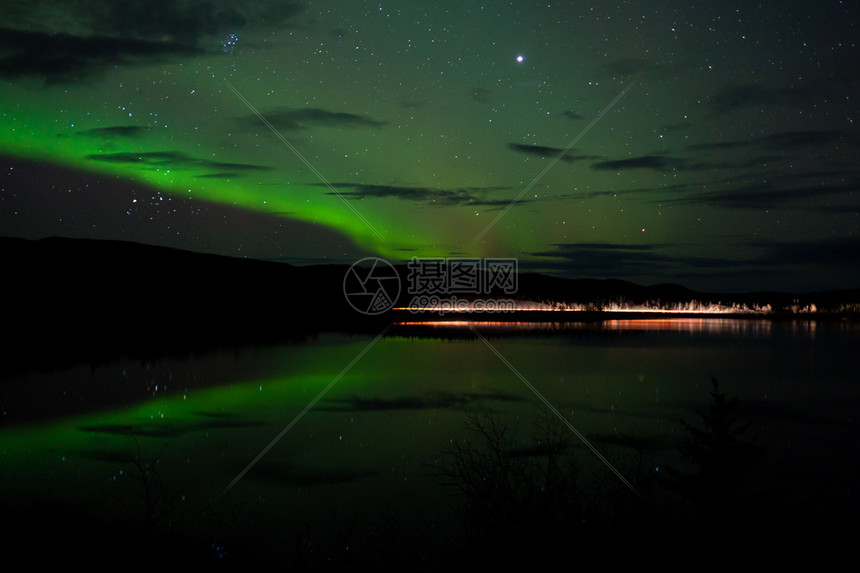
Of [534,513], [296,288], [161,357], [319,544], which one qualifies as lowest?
[319,544]

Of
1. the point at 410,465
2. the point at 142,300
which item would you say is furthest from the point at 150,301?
the point at 410,465

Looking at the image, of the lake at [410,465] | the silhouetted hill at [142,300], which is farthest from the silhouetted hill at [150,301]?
the lake at [410,465]

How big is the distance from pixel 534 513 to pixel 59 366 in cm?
1867

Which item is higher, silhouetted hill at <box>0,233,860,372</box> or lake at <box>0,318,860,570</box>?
silhouetted hill at <box>0,233,860,372</box>

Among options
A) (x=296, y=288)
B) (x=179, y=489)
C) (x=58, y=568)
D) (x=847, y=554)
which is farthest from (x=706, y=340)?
(x=296, y=288)

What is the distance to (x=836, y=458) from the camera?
36.7 feet

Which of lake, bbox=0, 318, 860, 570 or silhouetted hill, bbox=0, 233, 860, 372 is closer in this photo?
lake, bbox=0, 318, 860, 570

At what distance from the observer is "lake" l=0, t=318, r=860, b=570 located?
7188 millimetres

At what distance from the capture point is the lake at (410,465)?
719 centimetres

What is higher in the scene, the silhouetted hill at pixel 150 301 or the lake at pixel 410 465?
the silhouetted hill at pixel 150 301

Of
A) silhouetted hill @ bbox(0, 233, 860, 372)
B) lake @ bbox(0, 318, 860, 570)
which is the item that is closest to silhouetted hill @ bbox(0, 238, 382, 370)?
silhouetted hill @ bbox(0, 233, 860, 372)

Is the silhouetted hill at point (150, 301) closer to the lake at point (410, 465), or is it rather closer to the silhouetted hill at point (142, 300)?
the silhouetted hill at point (142, 300)

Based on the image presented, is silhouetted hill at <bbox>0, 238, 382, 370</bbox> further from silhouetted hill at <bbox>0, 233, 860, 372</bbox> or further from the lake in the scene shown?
the lake

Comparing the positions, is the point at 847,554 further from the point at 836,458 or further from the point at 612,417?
the point at 612,417
